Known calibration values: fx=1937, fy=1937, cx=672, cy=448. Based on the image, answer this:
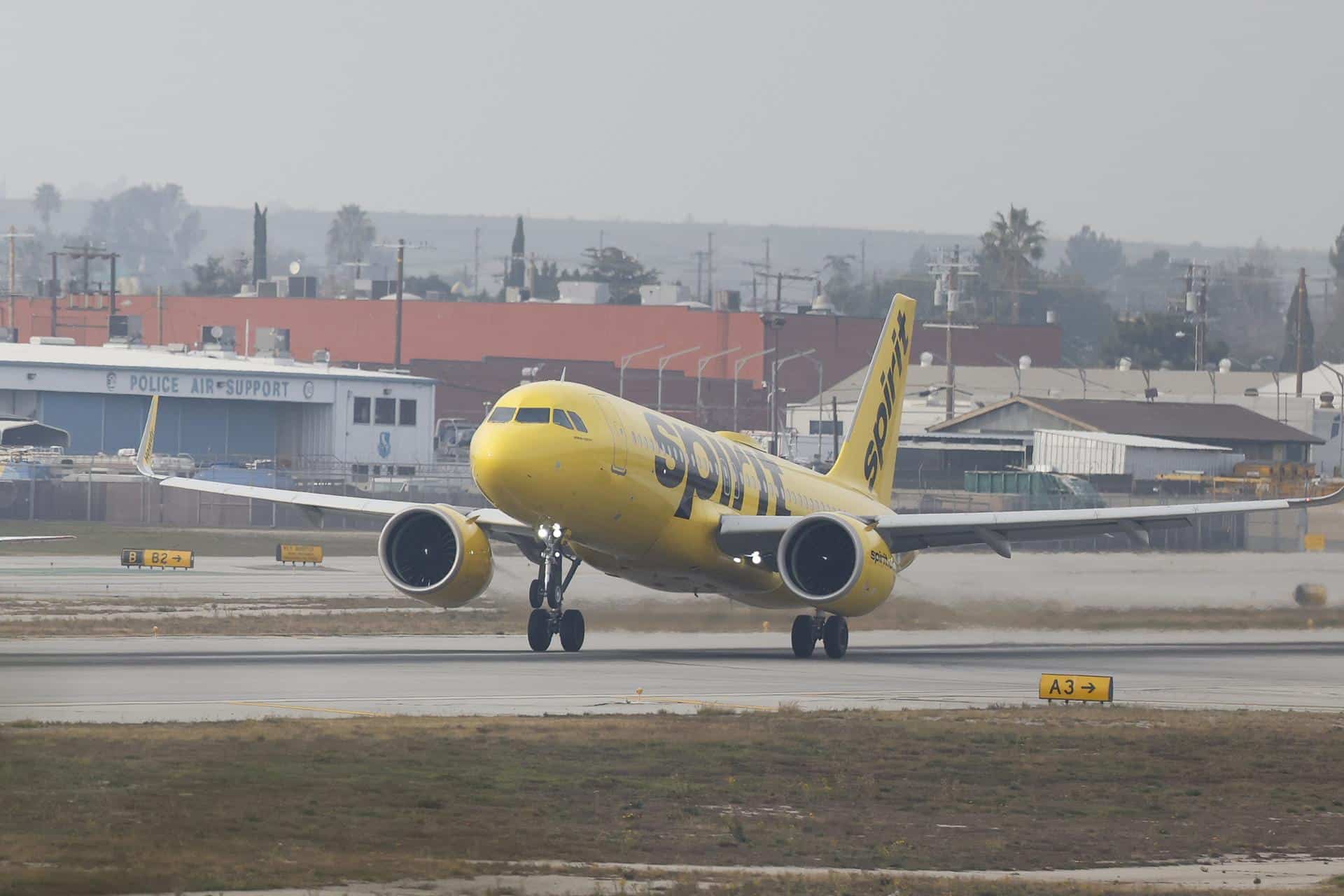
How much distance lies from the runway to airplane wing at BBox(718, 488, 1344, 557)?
255 cm

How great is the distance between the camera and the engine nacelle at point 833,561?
38.6 m

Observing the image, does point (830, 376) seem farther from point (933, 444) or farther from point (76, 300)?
point (76, 300)

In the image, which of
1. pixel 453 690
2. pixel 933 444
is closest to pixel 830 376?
pixel 933 444

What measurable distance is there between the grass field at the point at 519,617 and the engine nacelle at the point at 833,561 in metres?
5.76

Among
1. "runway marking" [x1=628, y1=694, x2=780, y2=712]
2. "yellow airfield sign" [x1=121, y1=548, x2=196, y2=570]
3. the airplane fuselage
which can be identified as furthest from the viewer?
"yellow airfield sign" [x1=121, y1=548, x2=196, y2=570]

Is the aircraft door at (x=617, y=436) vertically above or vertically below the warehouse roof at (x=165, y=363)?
above

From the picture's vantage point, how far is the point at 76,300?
17375 centimetres

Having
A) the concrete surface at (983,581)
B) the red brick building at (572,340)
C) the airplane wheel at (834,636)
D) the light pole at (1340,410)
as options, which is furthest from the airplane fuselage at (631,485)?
the red brick building at (572,340)

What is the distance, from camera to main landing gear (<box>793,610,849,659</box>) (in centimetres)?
4109

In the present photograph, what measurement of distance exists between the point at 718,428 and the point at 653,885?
123m

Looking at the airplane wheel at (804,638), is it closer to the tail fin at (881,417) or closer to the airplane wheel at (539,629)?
the airplane wheel at (539,629)

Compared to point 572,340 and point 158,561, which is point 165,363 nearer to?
point 158,561

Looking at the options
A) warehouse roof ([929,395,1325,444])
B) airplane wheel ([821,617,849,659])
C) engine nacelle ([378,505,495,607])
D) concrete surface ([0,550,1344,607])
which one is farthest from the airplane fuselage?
warehouse roof ([929,395,1325,444])

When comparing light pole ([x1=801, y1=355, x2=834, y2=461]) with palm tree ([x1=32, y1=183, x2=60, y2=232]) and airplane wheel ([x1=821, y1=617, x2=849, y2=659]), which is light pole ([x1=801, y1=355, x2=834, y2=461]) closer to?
palm tree ([x1=32, y1=183, x2=60, y2=232])
